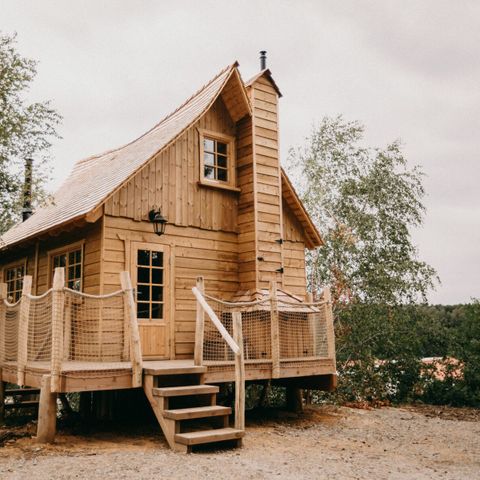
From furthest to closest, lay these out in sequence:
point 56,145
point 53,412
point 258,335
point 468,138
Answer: point 468,138 → point 56,145 → point 258,335 → point 53,412

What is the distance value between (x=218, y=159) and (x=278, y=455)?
6554 mm

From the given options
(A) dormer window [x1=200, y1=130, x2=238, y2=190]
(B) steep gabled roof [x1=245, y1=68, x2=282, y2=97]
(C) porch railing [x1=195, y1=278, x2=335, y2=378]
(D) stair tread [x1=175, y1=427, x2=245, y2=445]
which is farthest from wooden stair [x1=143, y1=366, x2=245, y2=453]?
(B) steep gabled roof [x1=245, y1=68, x2=282, y2=97]

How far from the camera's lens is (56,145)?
497 inches

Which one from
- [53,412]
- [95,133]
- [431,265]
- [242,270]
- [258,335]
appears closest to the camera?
[53,412]

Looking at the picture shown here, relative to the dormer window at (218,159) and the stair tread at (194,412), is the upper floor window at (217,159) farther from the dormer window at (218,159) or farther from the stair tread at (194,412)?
the stair tread at (194,412)

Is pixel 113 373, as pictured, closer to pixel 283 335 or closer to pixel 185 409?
pixel 185 409

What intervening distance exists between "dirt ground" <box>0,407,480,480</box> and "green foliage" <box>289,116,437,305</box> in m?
8.07

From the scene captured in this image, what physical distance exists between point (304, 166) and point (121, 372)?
15.0 metres

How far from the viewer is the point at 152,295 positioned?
10.2 m

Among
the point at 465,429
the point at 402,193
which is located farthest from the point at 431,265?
the point at 465,429

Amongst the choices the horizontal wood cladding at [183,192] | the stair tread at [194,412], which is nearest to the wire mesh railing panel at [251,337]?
the horizontal wood cladding at [183,192]

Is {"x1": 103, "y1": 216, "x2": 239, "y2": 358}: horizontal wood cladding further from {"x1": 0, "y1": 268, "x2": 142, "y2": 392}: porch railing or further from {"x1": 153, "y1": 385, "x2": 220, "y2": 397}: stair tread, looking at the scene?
{"x1": 153, "y1": 385, "x2": 220, "y2": 397}: stair tread

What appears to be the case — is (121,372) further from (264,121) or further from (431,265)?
(431,265)

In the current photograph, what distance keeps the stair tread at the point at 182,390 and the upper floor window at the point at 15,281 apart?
689 centimetres
